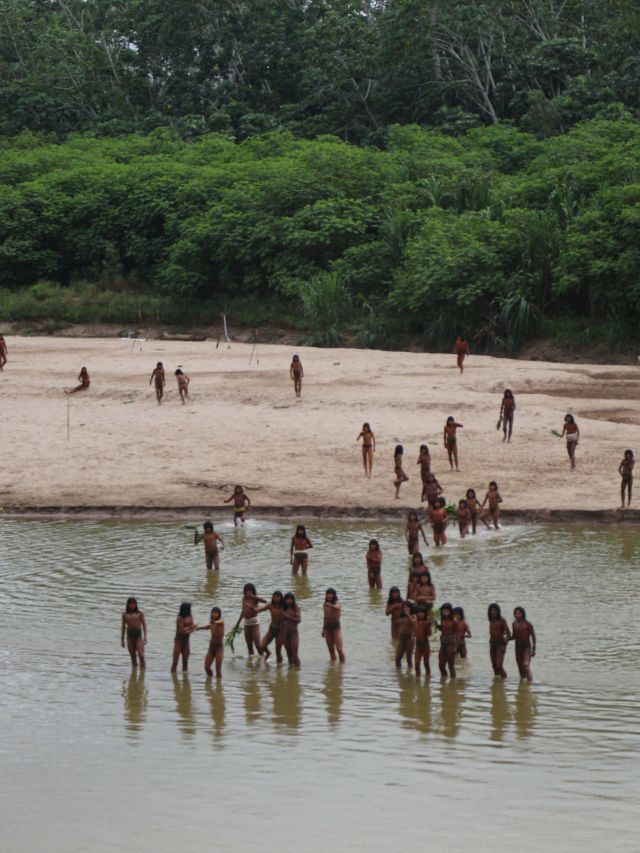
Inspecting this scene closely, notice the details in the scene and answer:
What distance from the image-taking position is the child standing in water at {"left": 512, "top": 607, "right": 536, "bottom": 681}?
1395 cm

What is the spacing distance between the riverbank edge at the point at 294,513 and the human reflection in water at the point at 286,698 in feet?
23.0

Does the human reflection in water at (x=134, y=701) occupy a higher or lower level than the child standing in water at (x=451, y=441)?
lower

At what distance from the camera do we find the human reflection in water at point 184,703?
42.5ft

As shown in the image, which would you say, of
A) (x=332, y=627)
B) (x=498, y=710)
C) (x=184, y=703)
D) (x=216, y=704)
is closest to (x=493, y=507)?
(x=332, y=627)

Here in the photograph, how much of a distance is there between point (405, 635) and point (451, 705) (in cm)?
120

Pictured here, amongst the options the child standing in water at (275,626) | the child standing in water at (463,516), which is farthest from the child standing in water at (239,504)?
the child standing in water at (275,626)

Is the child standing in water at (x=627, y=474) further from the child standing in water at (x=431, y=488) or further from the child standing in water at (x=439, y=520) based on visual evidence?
the child standing in water at (x=439, y=520)

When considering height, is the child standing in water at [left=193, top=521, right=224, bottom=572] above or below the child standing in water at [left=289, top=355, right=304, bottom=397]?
below

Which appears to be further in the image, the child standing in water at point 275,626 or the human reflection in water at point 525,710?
the child standing in water at point 275,626

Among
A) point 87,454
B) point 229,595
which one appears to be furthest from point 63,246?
point 229,595

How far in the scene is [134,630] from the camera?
1456 cm

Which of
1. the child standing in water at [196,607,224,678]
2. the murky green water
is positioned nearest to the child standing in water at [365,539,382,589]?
the murky green water

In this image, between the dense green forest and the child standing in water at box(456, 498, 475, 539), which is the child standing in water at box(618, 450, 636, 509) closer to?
the child standing in water at box(456, 498, 475, 539)

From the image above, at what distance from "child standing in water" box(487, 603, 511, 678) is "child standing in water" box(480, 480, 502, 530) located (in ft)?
20.0
